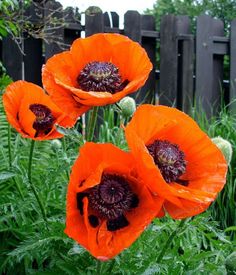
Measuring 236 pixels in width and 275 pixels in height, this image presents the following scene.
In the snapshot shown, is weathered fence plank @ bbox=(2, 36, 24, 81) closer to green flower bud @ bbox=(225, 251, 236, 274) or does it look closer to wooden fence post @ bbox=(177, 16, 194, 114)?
wooden fence post @ bbox=(177, 16, 194, 114)

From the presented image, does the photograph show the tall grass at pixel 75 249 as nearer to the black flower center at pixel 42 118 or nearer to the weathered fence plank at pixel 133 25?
the black flower center at pixel 42 118

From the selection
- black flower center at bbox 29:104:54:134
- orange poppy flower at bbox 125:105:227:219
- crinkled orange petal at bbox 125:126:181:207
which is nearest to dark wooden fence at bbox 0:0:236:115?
black flower center at bbox 29:104:54:134

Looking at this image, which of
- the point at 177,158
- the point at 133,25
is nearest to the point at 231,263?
the point at 177,158

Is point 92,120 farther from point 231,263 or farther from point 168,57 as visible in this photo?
point 168,57

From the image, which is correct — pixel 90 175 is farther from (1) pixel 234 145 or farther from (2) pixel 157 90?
(2) pixel 157 90

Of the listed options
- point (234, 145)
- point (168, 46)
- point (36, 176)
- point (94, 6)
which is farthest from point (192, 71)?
point (36, 176)

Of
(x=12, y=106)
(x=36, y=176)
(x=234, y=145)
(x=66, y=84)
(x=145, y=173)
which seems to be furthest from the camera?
(x=234, y=145)
